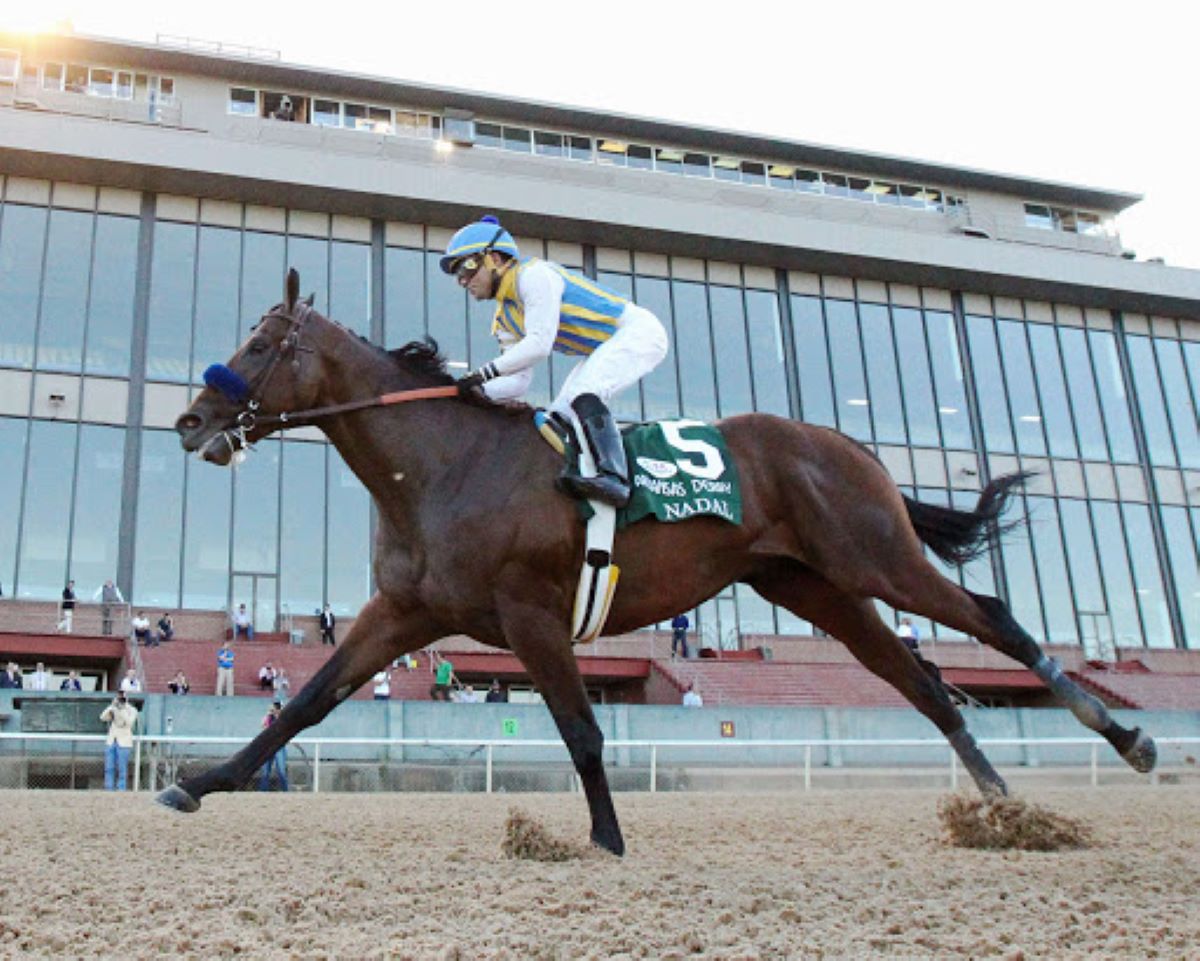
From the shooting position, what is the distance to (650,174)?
38031mm

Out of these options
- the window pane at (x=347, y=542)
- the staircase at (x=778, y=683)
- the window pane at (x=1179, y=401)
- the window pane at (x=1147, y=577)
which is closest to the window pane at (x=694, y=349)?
the staircase at (x=778, y=683)

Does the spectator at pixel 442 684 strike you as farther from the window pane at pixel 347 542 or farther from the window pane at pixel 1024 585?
the window pane at pixel 1024 585

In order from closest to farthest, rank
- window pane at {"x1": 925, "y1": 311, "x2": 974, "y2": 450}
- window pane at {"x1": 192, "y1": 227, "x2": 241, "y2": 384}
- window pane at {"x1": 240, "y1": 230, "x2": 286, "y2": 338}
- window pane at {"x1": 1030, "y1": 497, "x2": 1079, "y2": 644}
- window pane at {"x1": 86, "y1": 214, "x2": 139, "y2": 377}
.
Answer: window pane at {"x1": 86, "y1": 214, "x2": 139, "y2": 377}, window pane at {"x1": 192, "y1": 227, "x2": 241, "y2": 384}, window pane at {"x1": 240, "y1": 230, "x2": 286, "y2": 338}, window pane at {"x1": 1030, "y1": 497, "x2": 1079, "y2": 644}, window pane at {"x1": 925, "y1": 311, "x2": 974, "y2": 450}

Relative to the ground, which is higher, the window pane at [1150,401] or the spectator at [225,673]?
→ the window pane at [1150,401]

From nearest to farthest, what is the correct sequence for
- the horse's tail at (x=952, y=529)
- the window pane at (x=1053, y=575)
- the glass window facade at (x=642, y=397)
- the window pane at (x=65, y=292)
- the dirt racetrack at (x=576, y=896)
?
the dirt racetrack at (x=576, y=896) < the horse's tail at (x=952, y=529) < the glass window facade at (x=642, y=397) < the window pane at (x=65, y=292) < the window pane at (x=1053, y=575)

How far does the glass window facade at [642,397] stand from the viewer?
94.8 ft

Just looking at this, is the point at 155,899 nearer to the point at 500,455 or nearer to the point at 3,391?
the point at 500,455

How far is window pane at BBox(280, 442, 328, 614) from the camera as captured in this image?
29359 millimetres

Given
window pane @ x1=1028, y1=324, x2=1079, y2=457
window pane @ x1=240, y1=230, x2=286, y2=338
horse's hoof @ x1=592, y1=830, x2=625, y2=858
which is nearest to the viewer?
horse's hoof @ x1=592, y1=830, x2=625, y2=858

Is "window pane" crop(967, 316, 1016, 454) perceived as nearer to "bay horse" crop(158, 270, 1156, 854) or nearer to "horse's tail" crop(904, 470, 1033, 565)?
"horse's tail" crop(904, 470, 1033, 565)

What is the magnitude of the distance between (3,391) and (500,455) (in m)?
27.6

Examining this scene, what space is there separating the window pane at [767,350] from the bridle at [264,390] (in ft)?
99.4

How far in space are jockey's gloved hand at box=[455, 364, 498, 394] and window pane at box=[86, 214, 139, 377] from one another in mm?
27142

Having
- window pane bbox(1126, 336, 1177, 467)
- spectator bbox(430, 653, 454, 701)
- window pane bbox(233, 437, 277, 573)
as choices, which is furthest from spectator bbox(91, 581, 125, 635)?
window pane bbox(1126, 336, 1177, 467)
